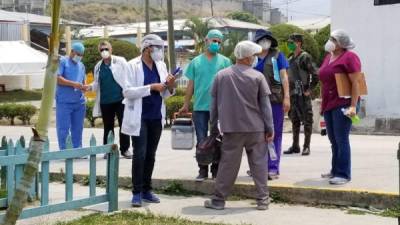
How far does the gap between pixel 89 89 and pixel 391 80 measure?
7.89 meters

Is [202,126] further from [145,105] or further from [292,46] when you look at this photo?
[292,46]

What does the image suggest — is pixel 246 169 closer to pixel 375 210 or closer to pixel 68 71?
pixel 375 210

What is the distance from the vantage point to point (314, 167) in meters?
8.41

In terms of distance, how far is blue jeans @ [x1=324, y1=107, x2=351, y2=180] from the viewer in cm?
696

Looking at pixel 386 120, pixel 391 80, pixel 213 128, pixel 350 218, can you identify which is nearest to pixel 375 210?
pixel 350 218

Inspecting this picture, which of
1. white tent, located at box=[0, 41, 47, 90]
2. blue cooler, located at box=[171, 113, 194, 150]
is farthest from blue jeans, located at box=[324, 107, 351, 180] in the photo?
white tent, located at box=[0, 41, 47, 90]

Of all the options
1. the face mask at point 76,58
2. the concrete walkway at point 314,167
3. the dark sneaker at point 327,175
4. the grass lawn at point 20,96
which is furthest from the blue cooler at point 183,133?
the grass lawn at point 20,96

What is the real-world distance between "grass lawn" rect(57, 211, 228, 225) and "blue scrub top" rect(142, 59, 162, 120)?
1041mm

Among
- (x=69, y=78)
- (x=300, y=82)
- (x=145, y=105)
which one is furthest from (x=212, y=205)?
(x=69, y=78)

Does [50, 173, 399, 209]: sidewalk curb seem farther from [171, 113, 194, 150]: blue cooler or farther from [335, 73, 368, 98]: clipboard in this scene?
[335, 73, 368, 98]: clipboard

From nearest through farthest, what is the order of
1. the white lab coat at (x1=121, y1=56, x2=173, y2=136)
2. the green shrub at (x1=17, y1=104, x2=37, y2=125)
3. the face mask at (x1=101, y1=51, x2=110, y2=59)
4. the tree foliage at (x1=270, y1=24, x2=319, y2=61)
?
the white lab coat at (x1=121, y1=56, x2=173, y2=136) → the face mask at (x1=101, y1=51, x2=110, y2=59) → the green shrub at (x1=17, y1=104, x2=37, y2=125) → the tree foliage at (x1=270, y1=24, x2=319, y2=61)

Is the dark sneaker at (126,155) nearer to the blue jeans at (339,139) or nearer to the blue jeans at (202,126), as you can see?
the blue jeans at (202,126)

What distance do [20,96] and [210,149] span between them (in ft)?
93.6

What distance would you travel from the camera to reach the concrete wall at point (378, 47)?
47.6 feet
